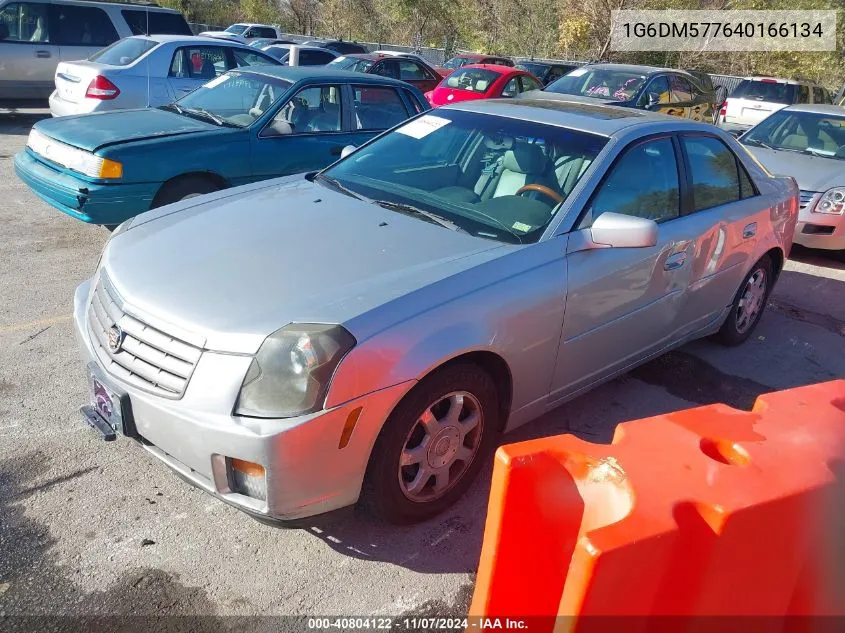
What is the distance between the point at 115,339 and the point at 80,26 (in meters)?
11.0

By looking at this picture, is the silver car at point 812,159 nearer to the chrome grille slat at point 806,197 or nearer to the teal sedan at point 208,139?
the chrome grille slat at point 806,197

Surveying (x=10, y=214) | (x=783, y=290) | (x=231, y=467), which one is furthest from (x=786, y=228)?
(x=10, y=214)

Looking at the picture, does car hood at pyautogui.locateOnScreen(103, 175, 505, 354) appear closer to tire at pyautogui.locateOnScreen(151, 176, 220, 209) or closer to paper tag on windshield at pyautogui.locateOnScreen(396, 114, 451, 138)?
paper tag on windshield at pyautogui.locateOnScreen(396, 114, 451, 138)

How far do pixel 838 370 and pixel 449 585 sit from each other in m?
3.52

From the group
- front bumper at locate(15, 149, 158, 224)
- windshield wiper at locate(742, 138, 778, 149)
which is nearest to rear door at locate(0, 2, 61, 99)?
front bumper at locate(15, 149, 158, 224)

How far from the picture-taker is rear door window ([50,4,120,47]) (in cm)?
1149

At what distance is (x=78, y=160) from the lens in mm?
5504

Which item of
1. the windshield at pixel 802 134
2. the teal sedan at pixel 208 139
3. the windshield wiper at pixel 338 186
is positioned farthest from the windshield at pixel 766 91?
the windshield wiper at pixel 338 186

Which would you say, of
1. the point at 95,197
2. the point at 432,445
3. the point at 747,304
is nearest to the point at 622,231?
the point at 432,445

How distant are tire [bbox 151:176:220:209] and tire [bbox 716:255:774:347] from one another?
3996mm

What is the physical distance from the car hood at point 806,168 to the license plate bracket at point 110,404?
6.56 metres

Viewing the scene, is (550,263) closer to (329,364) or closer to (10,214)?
(329,364)

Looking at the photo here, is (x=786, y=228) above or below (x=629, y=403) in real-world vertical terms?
above

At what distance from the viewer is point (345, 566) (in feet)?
9.09
